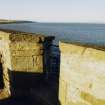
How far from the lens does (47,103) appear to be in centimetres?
638

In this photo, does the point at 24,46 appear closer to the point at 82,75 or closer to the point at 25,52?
the point at 25,52

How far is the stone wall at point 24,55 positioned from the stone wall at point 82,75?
218cm

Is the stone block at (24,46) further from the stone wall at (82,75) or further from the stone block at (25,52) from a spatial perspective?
the stone wall at (82,75)

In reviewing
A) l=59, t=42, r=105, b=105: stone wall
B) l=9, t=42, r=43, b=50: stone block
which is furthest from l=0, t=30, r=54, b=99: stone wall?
l=59, t=42, r=105, b=105: stone wall

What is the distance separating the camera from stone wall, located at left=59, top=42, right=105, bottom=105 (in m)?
4.21

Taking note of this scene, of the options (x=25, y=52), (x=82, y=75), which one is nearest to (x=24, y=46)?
(x=25, y=52)

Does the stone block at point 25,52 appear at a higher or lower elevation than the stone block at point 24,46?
lower

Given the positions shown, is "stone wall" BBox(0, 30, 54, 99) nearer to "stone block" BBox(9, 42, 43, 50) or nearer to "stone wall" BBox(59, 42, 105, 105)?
"stone block" BBox(9, 42, 43, 50)

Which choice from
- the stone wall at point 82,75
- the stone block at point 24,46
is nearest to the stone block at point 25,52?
the stone block at point 24,46

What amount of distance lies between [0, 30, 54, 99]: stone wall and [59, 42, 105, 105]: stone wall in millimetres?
2183

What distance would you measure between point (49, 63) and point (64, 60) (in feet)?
9.17

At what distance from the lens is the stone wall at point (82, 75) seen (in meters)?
4.21

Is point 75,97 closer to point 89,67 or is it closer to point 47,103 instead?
point 89,67

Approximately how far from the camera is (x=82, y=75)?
15.3 feet
